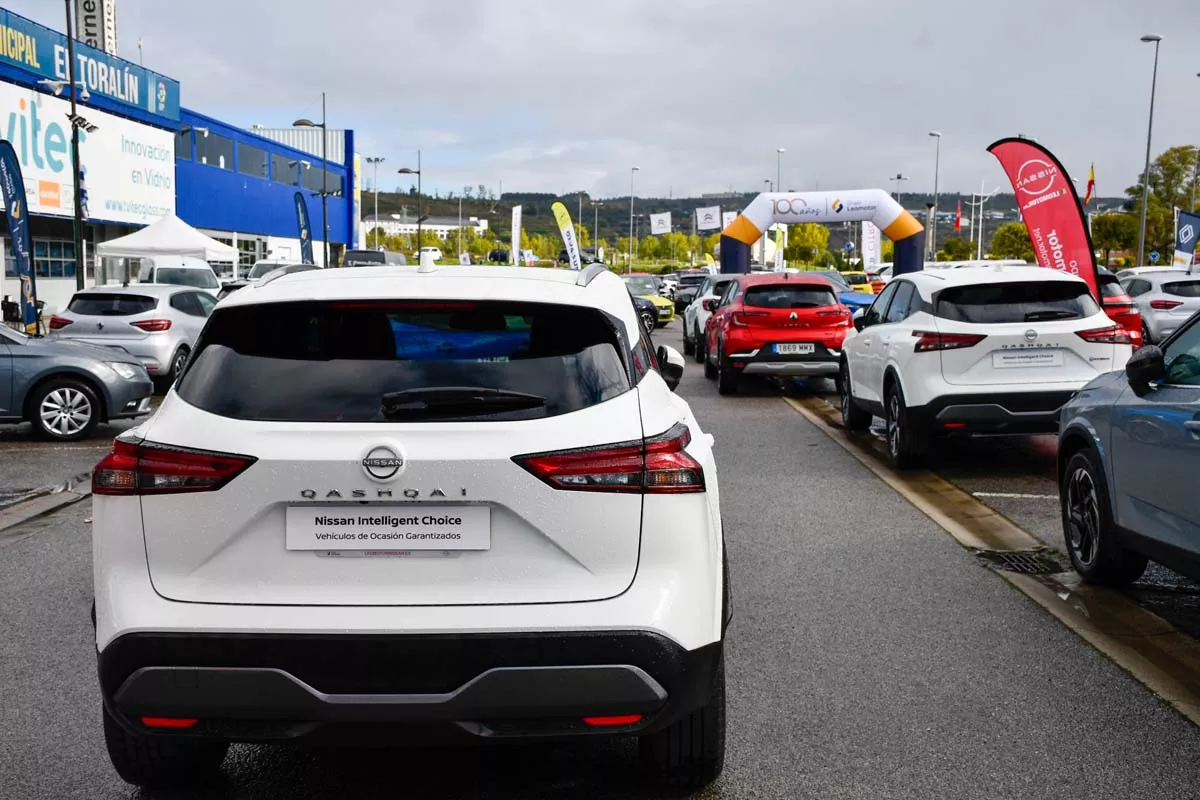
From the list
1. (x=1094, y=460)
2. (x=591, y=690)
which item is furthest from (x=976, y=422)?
(x=591, y=690)

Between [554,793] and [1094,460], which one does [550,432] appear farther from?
[1094,460]

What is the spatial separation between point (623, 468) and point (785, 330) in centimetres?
1439

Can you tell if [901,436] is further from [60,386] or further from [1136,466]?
[60,386]

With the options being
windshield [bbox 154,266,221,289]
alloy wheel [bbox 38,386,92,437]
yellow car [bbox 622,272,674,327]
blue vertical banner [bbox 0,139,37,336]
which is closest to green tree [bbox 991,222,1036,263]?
yellow car [bbox 622,272,674,327]

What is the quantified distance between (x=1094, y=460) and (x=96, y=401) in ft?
33.8

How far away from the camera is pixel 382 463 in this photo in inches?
127

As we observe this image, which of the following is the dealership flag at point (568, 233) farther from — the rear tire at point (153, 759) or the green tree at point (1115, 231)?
the green tree at point (1115, 231)

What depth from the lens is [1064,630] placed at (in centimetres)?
582

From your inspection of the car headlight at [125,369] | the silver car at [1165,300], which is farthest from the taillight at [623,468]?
the silver car at [1165,300]

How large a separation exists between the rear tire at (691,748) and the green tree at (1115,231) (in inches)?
3508

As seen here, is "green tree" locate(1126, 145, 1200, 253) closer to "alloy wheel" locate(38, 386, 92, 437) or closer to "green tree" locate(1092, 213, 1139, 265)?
"green tree" locate(1092, 213, 1139, 265)

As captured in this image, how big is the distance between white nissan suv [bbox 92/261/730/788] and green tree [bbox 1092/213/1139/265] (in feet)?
294

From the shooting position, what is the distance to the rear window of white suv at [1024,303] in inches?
406

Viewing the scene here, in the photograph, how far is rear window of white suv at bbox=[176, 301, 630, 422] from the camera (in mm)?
3342
